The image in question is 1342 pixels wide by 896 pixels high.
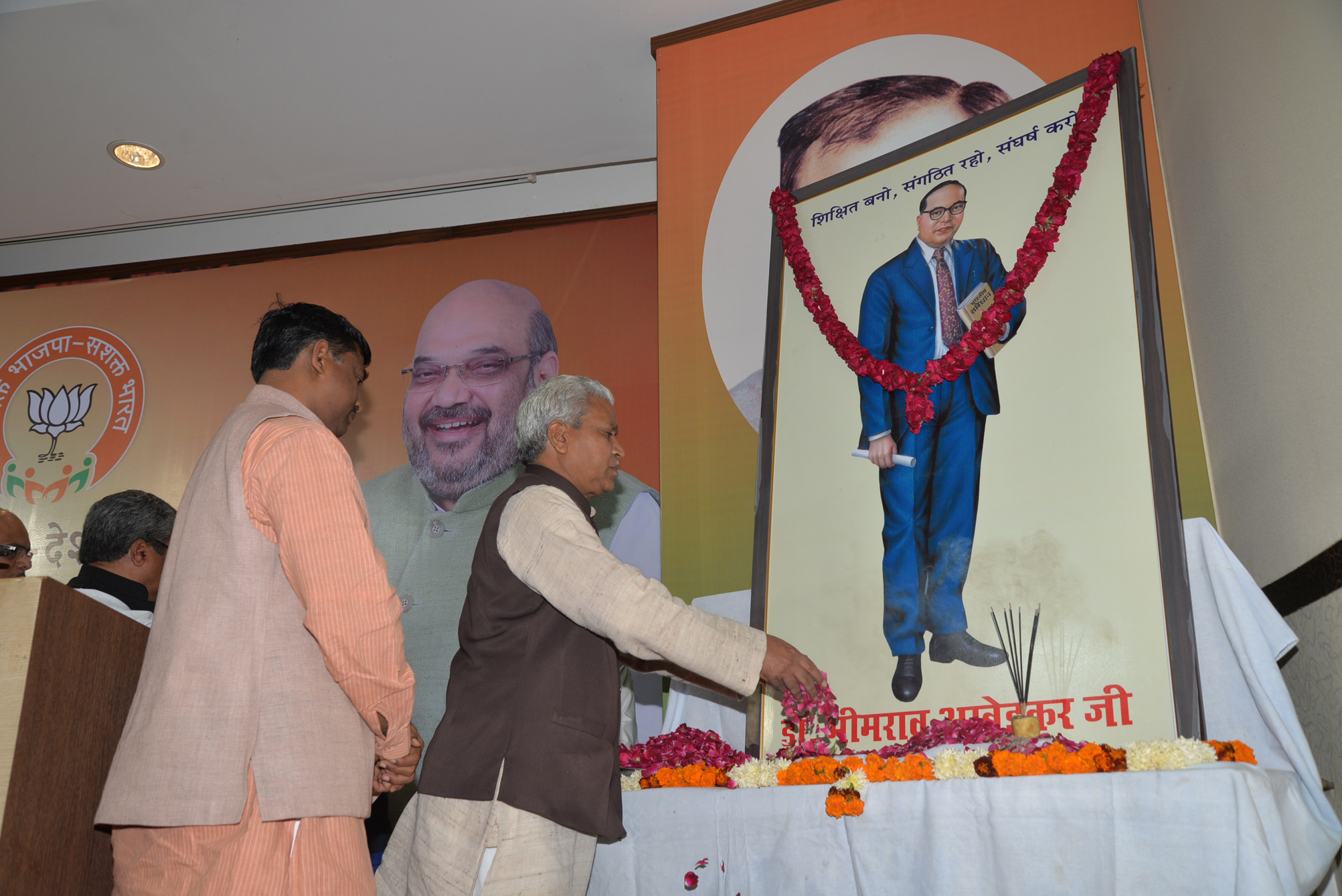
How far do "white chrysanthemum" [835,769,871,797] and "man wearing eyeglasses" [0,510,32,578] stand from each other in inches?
101

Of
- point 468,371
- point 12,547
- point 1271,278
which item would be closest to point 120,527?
point 12,547

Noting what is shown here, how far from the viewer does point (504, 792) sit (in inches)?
83.0

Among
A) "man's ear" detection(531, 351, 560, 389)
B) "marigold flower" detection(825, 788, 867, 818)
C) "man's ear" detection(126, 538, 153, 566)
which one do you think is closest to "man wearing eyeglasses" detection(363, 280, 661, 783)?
"man's ear" detection(531, 351, 560, 389)

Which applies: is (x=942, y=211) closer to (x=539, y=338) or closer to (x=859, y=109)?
(x=859, y=109)

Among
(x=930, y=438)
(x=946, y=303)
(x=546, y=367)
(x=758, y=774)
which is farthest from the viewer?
(x=546, y=367)

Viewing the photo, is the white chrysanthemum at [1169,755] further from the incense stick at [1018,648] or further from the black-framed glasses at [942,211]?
the black-framed glasses at [942,211]

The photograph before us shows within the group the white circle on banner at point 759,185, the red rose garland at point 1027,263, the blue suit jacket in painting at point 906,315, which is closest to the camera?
the red rose garland at point 1027,263

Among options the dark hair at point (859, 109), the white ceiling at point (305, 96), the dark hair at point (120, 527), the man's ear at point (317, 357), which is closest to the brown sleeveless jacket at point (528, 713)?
the man's ear at point (317, 357)

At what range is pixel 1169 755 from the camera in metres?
1.92

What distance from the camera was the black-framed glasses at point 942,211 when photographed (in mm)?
3055

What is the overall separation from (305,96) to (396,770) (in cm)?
383

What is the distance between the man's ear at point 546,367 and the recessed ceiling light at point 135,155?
7.76 ft

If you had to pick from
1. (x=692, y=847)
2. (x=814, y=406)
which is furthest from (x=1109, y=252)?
(x=692, y=847)

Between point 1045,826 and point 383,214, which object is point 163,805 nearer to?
point 1045,826
